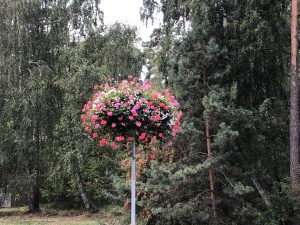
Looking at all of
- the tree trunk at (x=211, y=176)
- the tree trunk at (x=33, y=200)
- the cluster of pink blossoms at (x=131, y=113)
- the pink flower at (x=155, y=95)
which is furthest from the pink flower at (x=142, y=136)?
the tree trunk at (x=33, y=200)

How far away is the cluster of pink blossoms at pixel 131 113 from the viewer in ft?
16.1

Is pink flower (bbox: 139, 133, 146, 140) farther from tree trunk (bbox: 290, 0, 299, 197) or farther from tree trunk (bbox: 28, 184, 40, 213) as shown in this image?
tree trunk (bbox: 28, 184, 40, 213)

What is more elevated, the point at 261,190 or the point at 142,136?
the point at 142,136

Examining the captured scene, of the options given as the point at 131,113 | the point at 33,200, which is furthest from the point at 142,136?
the point at 33,200

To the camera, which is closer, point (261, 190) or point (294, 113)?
point (294, 113)

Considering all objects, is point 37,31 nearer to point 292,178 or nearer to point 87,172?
point 87,172

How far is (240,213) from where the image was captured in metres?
8.12

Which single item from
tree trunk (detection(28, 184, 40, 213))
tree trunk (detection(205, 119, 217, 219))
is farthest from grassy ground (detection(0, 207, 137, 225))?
tree trunk (detection(205, 119, 217, 219))

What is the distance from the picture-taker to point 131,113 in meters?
4.93

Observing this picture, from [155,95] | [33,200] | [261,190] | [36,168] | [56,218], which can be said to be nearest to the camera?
[155,95]

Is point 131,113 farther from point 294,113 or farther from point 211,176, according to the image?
point 294,113

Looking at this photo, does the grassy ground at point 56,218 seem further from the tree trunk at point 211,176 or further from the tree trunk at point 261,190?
the tree trunk at point 261,190

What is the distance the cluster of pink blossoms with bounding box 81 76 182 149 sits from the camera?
4.92m

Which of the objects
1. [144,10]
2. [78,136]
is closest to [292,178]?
[144,10]
